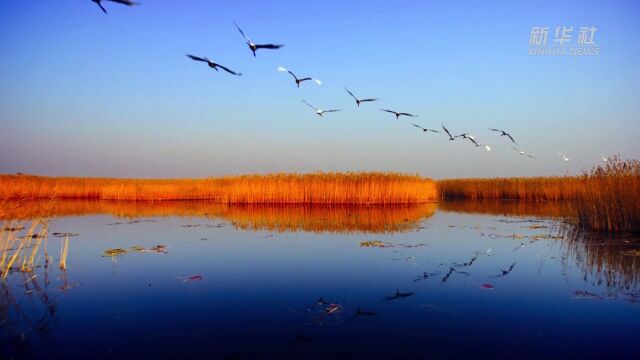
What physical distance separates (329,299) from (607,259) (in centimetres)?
590

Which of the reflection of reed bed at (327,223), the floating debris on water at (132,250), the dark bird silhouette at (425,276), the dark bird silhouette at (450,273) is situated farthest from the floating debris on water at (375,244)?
the floating debris on water at (132,250)

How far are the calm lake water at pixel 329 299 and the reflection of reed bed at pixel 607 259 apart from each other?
0.03 metres

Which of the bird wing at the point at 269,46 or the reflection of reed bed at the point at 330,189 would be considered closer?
the bird wing at the point at 269,46

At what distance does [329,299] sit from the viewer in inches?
247

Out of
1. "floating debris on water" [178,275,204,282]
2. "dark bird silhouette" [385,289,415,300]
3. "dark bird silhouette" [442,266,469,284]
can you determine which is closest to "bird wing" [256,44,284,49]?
"dark bird silhouette" [385,289,415,300]

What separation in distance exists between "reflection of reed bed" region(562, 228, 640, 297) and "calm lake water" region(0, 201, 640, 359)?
3cm

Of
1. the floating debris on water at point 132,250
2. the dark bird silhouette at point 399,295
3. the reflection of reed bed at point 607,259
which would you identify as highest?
the reflection of reed bed at point 607,259

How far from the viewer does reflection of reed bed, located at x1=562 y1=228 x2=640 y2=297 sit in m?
6.93

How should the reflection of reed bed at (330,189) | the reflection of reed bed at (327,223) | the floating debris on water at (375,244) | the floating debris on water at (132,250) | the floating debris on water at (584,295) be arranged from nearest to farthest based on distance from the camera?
the floating debris on water at (584,295) → the floating debris on water at (132,250) → the floating debris on water at (375,244) → the reflection of reed bed at (327,223) → the reflection of reed bed at (330,189)

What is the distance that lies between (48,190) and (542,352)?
36443mm

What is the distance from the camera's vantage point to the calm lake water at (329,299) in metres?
4.50

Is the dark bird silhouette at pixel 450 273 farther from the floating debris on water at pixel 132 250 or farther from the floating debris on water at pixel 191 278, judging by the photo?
the floating debris on water at pixel 132 250

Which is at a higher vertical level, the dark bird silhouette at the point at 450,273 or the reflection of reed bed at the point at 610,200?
the reflection of reed bed at the point at 610,200

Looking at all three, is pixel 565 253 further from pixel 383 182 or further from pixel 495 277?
pixel 383 182
